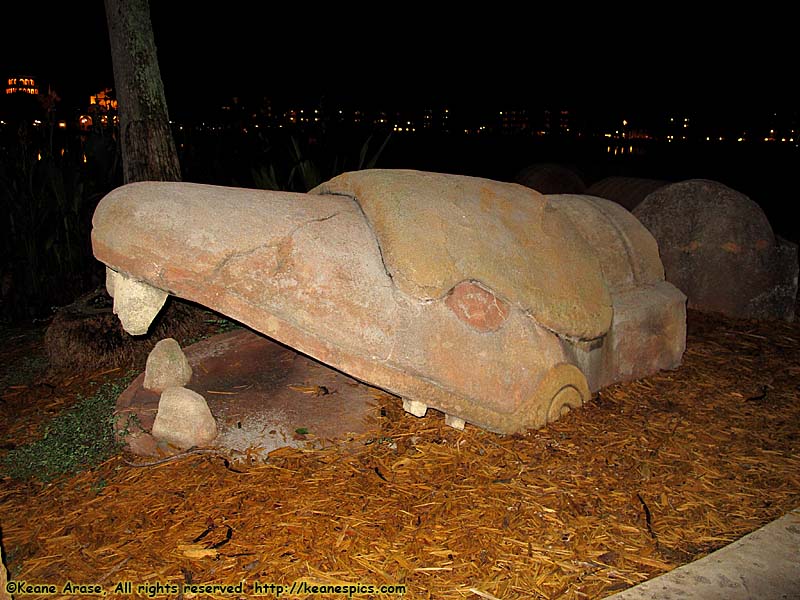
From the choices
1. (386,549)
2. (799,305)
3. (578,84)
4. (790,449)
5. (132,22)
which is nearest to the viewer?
(386,549)

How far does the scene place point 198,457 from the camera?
102 inches

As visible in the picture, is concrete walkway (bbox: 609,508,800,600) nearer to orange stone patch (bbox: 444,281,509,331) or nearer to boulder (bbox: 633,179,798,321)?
orange stone patch (bbox: 444,281,509,331)

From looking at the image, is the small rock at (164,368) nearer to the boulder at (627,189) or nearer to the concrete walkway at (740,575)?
the concrete walkway at (740,575)

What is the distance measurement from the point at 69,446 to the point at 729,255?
177 inches

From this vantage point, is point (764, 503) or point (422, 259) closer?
point (764, 503)

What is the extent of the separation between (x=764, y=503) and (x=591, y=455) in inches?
25.4

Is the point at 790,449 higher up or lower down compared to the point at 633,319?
lower down

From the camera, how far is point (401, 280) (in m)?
2.45

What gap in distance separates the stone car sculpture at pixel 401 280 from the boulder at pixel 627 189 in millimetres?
3425

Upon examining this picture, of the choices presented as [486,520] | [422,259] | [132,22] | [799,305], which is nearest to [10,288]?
[132,22]

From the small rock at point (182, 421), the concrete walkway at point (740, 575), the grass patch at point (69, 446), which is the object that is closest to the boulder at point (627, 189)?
the concrete walkway at point (740, 575)

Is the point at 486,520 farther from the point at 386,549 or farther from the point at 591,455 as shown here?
the point at 591,455

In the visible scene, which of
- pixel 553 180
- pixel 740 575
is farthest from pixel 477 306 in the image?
pixel 553 180

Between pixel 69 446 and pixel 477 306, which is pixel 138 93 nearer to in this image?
pixel 69 446
